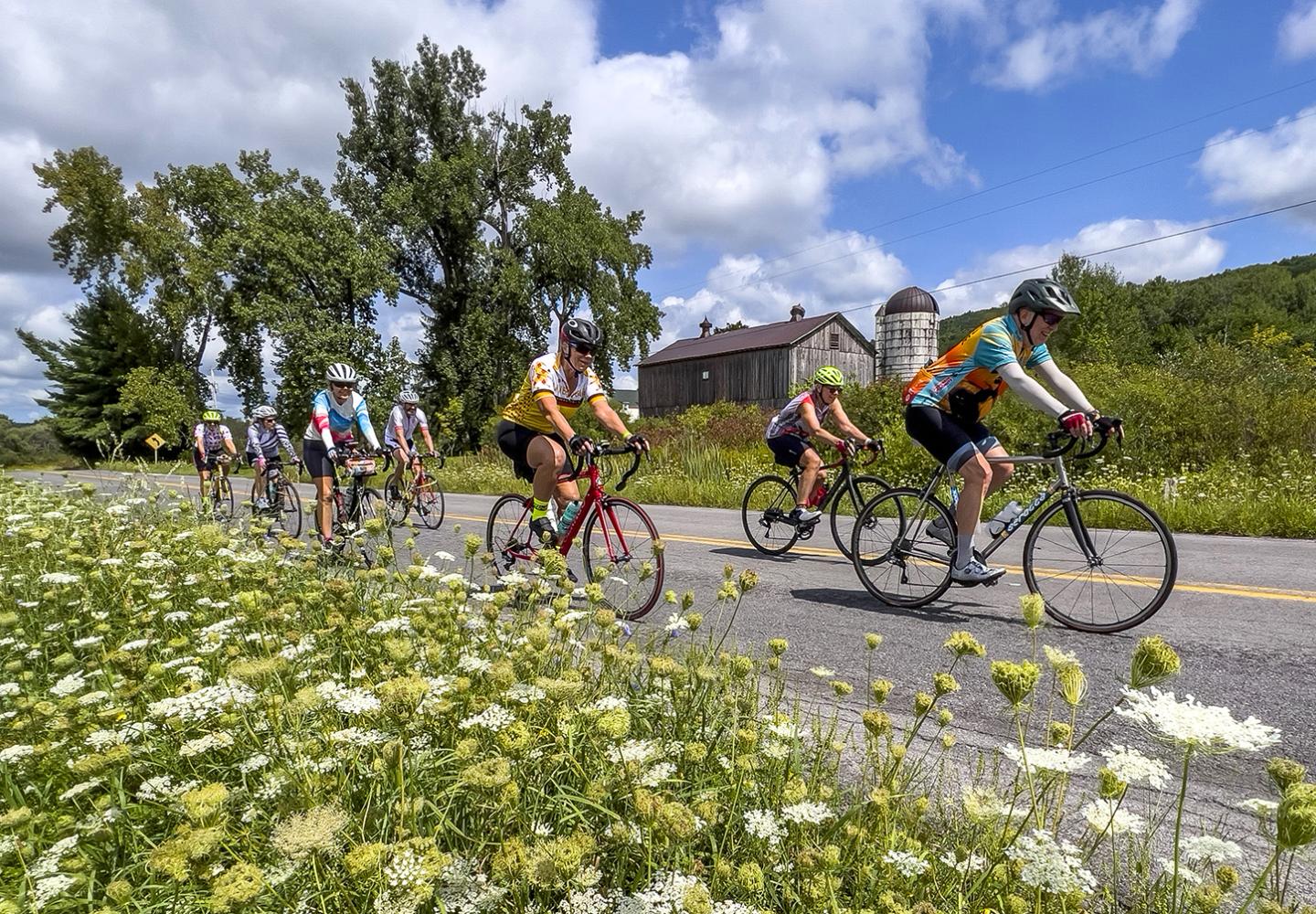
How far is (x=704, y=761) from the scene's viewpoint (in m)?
1.87

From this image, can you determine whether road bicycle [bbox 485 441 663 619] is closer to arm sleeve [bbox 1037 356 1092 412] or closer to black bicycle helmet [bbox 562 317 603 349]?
black bicycle helmet [bbox 562 317 603 349]

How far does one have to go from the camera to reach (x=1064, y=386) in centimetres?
442

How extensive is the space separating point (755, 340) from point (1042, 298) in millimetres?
44075

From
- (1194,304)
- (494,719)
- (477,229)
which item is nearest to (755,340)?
(477,229)

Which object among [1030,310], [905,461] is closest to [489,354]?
[905,461]

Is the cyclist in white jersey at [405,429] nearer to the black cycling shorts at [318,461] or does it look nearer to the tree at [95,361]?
the black cycling shorts at [318,461]

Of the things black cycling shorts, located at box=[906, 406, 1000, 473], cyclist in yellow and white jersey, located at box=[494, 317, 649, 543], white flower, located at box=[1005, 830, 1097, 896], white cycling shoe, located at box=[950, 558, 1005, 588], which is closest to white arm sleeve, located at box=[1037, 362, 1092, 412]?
black cycling shorts, located at box=[906, 406, 1000, 473]

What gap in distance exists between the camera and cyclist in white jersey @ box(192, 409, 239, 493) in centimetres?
1195

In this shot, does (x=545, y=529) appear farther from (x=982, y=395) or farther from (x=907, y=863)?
(x=907, y=863)

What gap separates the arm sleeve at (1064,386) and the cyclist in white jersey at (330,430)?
21.5 feet

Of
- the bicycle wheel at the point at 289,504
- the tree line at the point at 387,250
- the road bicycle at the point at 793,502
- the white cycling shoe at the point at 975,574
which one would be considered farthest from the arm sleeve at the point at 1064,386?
the tree line at the point at 387,250

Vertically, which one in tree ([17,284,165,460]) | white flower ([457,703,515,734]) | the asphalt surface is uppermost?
tree ([17,284,165,460])

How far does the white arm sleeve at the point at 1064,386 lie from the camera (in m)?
4.31

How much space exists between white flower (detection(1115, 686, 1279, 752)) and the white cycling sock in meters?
3.50
